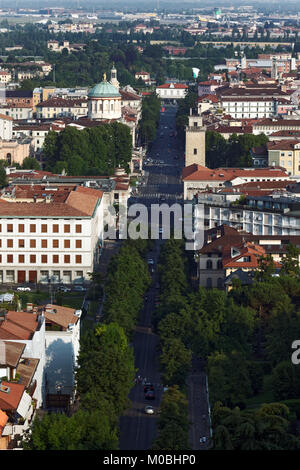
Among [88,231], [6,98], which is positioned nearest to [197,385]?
[88,231]

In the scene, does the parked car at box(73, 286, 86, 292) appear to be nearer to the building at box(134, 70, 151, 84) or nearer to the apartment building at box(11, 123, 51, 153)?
the apartment building at box(11, 123, 51, 153)

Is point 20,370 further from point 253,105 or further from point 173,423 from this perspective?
point 253,105

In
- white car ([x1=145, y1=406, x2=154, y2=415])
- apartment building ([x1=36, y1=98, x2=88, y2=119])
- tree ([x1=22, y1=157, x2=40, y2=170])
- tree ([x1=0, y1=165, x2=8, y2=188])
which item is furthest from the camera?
apartment building ([x1=36, y1=98, x2=88, y2=119])

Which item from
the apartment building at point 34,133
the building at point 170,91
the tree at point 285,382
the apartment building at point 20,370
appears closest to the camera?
the apartment building at point 20,370

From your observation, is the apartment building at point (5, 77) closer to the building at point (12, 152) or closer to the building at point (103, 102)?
the building at point (103, 102)

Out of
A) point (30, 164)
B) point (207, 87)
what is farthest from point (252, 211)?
point (207, 87)

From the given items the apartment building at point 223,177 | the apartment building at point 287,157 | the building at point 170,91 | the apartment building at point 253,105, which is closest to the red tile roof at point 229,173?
the apartment building at point 223,177

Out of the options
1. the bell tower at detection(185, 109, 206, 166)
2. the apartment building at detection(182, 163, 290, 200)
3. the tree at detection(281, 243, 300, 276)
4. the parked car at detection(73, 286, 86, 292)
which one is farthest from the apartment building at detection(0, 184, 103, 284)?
the bell tower at detection(185, 109, 206, 166)

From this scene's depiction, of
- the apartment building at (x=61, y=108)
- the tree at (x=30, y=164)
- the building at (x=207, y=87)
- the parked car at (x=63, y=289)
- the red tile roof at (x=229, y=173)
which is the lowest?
the parked car at (x=63, y=289)
